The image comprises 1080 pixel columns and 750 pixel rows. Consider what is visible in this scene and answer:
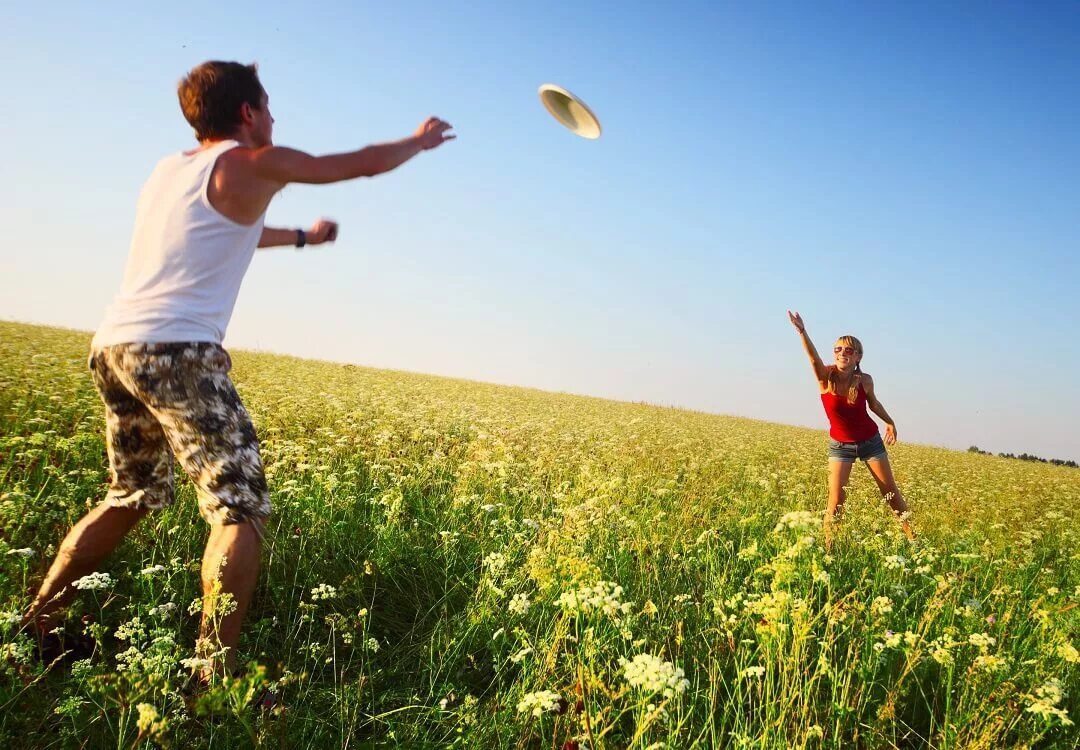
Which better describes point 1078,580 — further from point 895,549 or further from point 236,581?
point 236,581

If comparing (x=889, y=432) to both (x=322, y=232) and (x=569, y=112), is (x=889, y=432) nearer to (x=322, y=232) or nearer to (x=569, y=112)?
(x=569, y=112)

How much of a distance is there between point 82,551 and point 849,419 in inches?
272

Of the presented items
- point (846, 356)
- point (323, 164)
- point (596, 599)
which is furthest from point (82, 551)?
point (846, 356)

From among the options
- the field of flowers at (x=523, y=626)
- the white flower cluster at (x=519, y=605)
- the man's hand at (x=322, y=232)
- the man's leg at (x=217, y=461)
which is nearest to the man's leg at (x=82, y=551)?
→ the field of flowers at (x=523, y=626)

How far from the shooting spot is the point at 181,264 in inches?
112

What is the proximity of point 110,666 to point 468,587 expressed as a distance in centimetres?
194

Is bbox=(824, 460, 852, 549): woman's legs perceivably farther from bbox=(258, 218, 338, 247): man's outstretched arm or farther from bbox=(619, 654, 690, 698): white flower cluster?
bbox=(258, 218, 338, 247): man's outstretched arm

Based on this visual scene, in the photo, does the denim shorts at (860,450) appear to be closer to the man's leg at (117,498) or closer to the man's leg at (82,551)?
the man's leg at (117,498)

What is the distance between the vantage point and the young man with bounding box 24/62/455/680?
280 cm

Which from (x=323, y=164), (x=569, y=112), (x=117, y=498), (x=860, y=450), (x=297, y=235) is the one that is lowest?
(x=117, y=498)

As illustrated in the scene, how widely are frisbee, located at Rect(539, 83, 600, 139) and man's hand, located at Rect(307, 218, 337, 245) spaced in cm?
190

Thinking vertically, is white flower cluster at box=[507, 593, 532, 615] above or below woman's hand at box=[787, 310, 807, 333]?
below

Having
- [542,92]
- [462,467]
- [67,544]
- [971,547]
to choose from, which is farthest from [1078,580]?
[67,544]

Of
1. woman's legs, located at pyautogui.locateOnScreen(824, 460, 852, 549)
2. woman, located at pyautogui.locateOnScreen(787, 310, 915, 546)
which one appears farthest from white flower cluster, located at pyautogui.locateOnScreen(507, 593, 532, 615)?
woman, located at pyautogui.locateOnScreen(787, 310, 915, 546)
